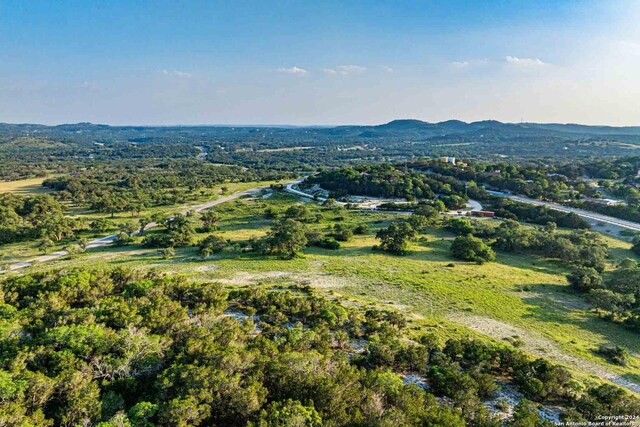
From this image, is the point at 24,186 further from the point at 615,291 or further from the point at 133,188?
the point at 615,291

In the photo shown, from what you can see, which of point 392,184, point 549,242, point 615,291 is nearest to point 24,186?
point 392,184

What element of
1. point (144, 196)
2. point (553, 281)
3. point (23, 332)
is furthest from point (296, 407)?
point (144, 196)

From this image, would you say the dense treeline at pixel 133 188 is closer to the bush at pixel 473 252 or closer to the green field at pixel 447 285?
the green field at pixel 447 285

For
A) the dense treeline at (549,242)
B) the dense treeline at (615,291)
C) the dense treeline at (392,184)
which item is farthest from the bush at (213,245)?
the dense treeline at (392,184)

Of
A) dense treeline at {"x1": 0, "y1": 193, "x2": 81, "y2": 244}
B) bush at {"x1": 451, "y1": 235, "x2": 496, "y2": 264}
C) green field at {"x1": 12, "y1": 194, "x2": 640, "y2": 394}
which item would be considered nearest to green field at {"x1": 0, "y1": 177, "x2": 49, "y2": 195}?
dense treeline at {"x1": 0, "y1": 193, "x2": 81, "y2": 244}

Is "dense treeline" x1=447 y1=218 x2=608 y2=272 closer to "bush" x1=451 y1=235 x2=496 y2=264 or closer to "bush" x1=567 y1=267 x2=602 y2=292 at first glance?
"bush" x1=451 y1=235 x2=496 y2=264
